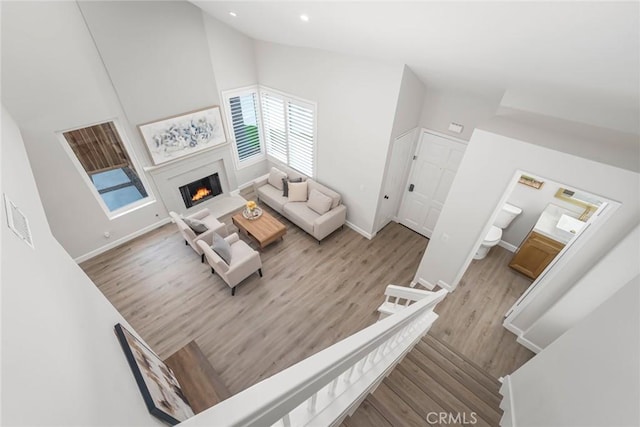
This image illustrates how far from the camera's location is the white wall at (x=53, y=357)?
2.10 feet

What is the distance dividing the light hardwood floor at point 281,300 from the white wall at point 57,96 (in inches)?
37.7

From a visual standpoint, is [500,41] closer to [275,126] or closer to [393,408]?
[393,408]

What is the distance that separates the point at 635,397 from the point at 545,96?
278 centimetres

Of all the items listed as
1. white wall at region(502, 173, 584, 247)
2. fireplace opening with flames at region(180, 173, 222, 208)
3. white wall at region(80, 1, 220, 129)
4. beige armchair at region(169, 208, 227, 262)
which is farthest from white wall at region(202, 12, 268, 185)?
white wall at region(502, 173, 584, 247)

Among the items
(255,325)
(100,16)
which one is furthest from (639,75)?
(100,16)

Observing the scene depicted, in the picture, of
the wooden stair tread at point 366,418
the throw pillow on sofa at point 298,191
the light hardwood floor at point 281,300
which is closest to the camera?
the wooden stair tread at point 366,418

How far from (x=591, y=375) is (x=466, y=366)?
143cm

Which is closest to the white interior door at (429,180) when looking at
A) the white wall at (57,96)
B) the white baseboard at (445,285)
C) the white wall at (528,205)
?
the white wall at (528,205)

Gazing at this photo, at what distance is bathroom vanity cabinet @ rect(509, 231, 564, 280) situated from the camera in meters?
4.07

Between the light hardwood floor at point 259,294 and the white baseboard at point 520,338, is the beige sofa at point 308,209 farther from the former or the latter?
the white baseboard at point 520,338

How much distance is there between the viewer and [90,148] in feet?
19.5

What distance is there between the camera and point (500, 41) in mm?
2105

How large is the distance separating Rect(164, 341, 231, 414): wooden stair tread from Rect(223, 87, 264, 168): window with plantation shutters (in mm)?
4598

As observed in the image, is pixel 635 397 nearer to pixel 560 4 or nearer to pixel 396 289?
pixel 396 289
